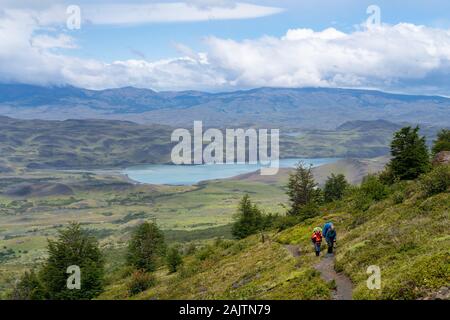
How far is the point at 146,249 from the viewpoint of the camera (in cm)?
8725

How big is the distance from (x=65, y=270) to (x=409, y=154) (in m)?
51.2

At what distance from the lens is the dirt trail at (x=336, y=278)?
22.7m

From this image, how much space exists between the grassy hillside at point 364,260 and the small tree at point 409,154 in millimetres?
4040

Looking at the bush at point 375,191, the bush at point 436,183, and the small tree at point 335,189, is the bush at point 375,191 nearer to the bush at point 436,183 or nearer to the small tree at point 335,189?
the bush at point 436,183

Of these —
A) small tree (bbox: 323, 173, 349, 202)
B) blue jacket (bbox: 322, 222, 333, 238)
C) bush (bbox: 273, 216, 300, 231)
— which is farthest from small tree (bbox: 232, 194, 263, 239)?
blue jacket (bbox: 322, 222, 333, 238)

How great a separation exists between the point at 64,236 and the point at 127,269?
19.4m

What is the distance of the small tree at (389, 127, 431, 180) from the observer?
52.7 metres

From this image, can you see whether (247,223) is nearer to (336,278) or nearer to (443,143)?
(443,143)

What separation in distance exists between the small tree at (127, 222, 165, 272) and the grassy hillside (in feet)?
108

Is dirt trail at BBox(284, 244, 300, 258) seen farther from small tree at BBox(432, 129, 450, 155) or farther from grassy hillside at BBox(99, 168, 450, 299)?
small tree at BBox(432, 129, 450, 155)
